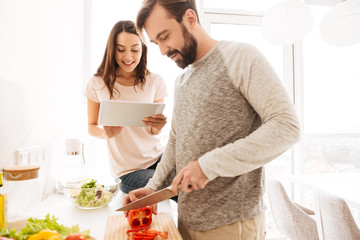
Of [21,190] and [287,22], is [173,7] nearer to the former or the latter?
[21,190]

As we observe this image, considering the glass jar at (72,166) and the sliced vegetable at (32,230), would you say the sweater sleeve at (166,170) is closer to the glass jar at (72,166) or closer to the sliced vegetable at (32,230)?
the sliced vegetable at (32,230)

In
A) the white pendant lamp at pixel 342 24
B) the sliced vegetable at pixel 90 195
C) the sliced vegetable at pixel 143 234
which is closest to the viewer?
the sliced vegetable at pixel 143 234

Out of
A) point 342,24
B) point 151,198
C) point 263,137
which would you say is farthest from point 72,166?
point 342,24

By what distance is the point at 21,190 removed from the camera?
2.82ft

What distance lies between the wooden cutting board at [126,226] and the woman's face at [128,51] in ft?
2.73

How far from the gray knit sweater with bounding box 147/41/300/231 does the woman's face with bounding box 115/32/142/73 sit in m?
0.62

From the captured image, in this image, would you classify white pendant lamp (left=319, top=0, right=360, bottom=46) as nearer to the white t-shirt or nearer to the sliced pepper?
the white t-shirt

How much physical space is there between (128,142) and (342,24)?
156 centimetres

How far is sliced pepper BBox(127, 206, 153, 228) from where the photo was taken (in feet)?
2.73

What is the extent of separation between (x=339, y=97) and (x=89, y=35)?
2.67 meters

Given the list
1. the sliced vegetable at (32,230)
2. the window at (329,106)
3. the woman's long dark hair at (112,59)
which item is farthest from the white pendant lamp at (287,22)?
the sliced vegetable at (32,230)

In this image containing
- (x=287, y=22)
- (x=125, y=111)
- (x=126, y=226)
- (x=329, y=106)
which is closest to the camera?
(x=126, y=226)

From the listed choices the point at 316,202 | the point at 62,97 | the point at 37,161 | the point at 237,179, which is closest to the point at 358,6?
the point at 316,202

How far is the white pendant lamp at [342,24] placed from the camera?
1.65m
